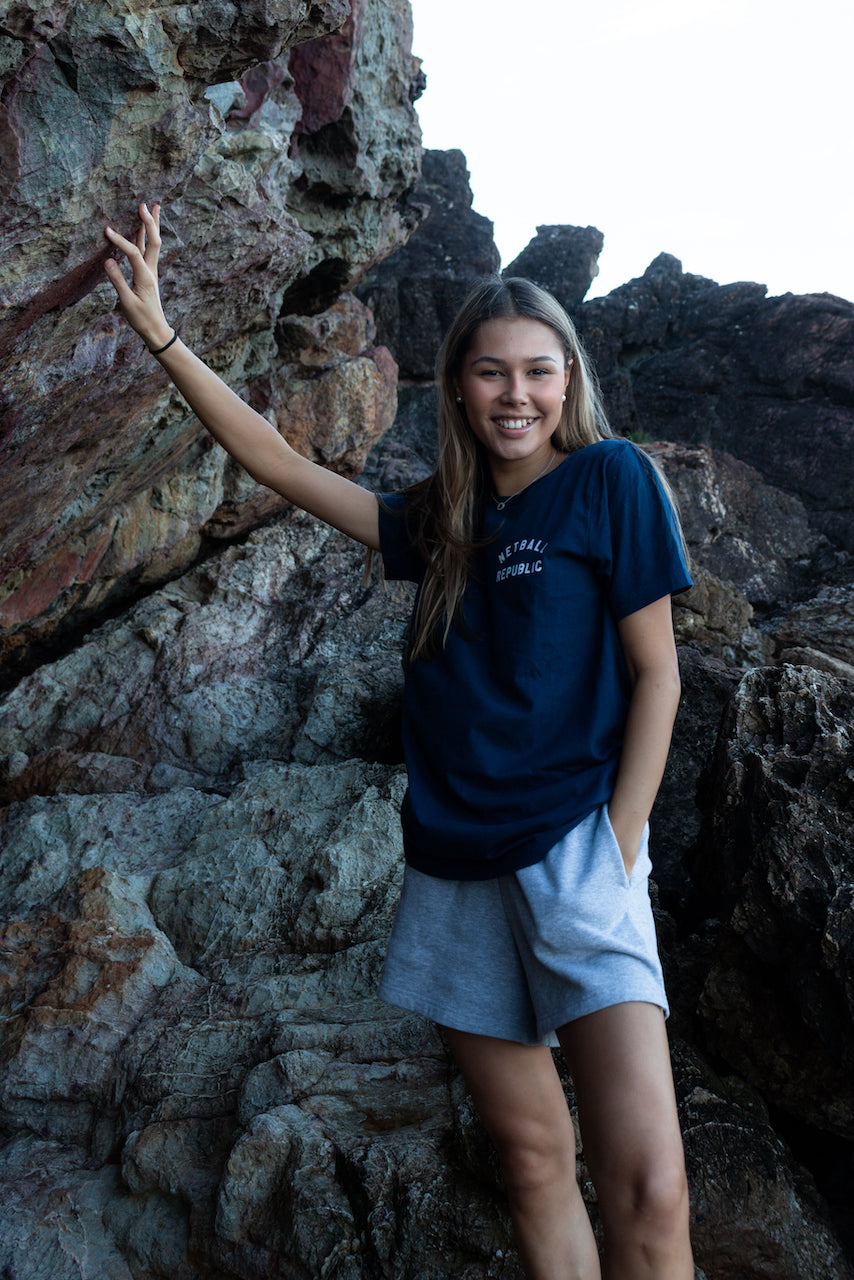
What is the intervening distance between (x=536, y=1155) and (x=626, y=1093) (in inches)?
12.6

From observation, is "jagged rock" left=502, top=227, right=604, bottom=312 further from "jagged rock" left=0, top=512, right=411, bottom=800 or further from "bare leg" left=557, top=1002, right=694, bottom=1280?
"bare leg" left=557, top=1002, right=694, bottom=1280

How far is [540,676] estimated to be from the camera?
1968 mm

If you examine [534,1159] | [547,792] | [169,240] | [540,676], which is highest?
[169,240]

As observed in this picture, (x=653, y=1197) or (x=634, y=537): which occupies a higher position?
(x=634, y=537)

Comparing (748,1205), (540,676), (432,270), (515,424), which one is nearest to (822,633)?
(748,1205)

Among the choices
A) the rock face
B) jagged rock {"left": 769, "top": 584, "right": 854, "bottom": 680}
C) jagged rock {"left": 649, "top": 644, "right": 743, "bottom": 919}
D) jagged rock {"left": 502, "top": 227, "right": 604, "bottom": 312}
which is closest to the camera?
the rock face

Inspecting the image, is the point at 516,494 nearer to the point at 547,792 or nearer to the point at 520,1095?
the point at 547,792

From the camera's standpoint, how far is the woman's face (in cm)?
218

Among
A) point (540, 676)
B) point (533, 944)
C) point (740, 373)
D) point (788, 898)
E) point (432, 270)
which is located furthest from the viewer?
point (432, 270)

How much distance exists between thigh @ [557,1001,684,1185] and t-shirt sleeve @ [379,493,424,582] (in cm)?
117

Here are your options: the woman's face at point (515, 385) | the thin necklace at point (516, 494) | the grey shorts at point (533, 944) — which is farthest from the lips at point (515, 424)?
the grey shorts at point (533, 944)

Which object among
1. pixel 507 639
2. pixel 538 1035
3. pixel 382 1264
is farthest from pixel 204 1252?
pixel 507 639

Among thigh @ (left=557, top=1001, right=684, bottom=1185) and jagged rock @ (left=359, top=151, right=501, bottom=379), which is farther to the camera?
jagged rock @ (left=359, top=151, right=501, bottom=379)

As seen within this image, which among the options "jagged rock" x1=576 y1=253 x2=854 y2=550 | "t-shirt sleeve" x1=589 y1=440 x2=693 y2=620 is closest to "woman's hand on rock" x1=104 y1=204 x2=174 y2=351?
"t-shirt sleeve" x1=589 y1=440 x2=693 y2=620
